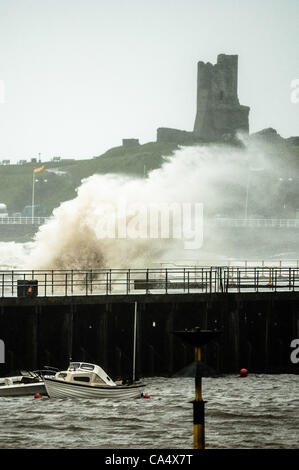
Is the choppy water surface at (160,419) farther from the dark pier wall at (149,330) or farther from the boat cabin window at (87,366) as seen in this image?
the dark pier wall at (149,330)

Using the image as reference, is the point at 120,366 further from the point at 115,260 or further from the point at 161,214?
the point at 161,214

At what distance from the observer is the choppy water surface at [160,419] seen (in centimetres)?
3522

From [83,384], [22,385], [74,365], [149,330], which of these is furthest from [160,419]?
[149,330]

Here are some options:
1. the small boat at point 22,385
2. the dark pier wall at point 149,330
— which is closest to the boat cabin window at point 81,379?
the small boat at point 22,385

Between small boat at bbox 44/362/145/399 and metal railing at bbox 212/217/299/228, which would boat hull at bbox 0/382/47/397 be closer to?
small boat at bbox 44/362/145/399

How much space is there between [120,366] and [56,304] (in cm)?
364

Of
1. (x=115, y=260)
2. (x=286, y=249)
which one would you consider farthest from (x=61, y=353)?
(x=286, y=249)

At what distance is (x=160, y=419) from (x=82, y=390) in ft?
11.7

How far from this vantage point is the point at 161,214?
9650 centimetres

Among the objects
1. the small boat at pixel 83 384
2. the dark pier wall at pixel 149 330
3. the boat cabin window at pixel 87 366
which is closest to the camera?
the small boat at pixel 83 384

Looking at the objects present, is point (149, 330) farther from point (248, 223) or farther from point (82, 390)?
point (248, 223)

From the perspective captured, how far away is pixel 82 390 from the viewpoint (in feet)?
133

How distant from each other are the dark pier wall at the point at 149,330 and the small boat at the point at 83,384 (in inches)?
115
